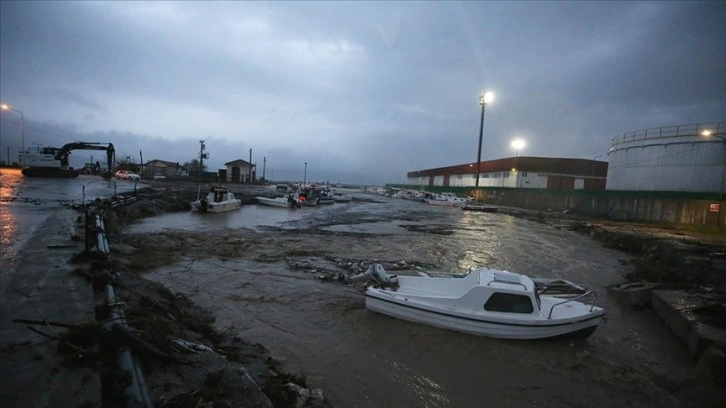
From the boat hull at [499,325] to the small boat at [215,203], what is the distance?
25.1 m

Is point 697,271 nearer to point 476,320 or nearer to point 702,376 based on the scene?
point 702,376

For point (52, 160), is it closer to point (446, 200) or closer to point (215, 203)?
point (215, 203)

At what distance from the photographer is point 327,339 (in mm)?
7750

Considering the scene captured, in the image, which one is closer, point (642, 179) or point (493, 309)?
point (493, 309)

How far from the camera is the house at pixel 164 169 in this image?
244 ft

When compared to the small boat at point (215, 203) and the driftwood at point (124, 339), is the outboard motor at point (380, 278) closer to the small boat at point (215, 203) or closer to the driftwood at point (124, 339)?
the driftwood at point (124, 339)

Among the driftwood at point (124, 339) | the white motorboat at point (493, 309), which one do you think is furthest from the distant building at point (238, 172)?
the driftwood at point (124, 339)

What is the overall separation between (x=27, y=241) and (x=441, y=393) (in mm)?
11436

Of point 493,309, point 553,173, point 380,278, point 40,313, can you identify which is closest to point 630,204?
point 553,173

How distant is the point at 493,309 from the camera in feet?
25.8

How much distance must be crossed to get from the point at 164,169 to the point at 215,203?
61578 mm

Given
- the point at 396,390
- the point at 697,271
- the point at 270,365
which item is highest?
the point at 697,271

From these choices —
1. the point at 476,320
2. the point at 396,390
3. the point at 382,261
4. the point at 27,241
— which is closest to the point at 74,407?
the point at 396,390

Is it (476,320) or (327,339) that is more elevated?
(476,320)
